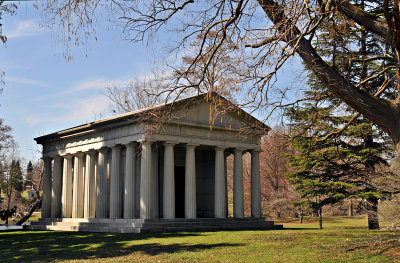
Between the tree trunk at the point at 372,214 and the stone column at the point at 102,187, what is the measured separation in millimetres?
18459

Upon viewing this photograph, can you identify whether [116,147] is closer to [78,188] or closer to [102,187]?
[102,187]

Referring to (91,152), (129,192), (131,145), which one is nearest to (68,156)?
(91,152)

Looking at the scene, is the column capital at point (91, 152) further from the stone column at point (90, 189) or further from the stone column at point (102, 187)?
the stone column at point (102, 187)

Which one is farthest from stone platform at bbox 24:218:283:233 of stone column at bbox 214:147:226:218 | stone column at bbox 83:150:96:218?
stone column at bbox 83:150:96:218

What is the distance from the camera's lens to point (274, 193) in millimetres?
54906

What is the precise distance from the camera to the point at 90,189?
36.9 meters

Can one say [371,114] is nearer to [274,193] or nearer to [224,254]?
[224,254]

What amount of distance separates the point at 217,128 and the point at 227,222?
662 centimetres

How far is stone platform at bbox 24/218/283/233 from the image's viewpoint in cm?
2927

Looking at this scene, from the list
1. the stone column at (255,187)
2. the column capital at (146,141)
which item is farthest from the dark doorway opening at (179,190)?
the column capital at (146,141)

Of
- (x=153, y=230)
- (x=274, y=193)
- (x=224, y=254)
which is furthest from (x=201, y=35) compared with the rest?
(x=274, y=193)

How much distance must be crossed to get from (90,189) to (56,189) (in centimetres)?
704

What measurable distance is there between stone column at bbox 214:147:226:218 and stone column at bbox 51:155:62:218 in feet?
50.4

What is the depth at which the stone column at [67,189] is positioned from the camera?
40.3m
